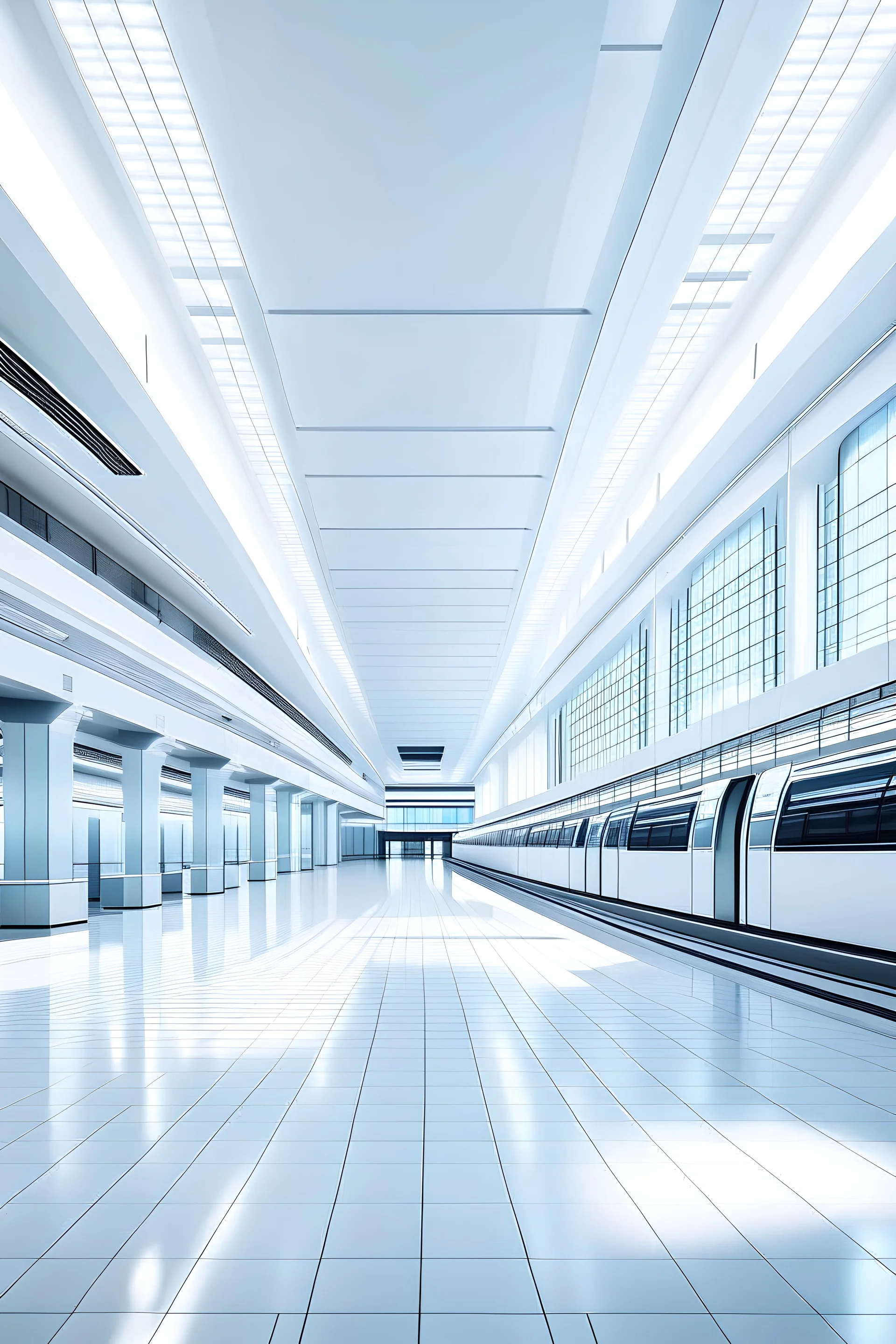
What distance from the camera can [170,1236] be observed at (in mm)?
3051

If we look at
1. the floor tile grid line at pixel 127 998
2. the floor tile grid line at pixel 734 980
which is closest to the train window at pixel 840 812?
the floor tile grid line at pixel 734 980

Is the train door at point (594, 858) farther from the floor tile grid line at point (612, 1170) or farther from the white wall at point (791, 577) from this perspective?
the floor tile grid line at point (612, 1170)

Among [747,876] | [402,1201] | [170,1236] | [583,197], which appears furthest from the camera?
[747,876]

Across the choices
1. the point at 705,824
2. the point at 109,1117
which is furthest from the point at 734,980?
the point at 109,1117

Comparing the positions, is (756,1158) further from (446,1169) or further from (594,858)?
(594,858)

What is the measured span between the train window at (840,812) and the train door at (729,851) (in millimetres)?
1576

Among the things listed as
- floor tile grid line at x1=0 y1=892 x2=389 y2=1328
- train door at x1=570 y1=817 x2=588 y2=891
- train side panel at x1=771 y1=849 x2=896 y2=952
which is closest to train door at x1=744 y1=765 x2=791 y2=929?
train side panel at x1=771 y1=849 x2=896 y2=952

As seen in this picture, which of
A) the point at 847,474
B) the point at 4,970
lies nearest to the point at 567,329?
the point at 847,474

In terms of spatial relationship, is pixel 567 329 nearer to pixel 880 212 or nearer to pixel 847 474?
pixel 880 212

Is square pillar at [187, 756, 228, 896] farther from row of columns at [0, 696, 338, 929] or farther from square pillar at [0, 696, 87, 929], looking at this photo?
square pillar at [0, 696, 87, 929]

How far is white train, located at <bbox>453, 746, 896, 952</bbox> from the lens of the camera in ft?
22.0

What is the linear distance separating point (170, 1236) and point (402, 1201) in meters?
0.86

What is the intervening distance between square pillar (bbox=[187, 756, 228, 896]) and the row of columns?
2 cm

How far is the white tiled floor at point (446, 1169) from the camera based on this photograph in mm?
2604
